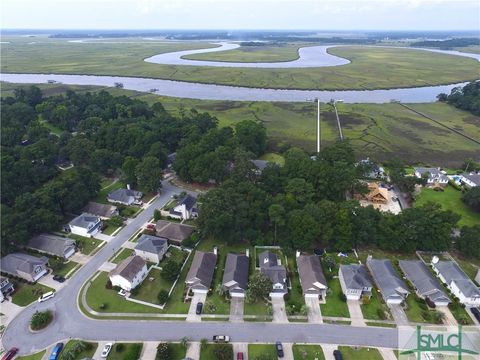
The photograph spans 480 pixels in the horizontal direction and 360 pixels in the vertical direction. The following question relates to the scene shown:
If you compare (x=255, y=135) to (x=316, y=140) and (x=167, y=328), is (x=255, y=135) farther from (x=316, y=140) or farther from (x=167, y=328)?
(x=167, y=328)

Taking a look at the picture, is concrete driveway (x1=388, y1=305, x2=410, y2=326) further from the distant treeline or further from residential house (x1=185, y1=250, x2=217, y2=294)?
the distant treeline

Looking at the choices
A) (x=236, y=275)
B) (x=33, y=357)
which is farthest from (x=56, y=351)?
(x=236, y=275)

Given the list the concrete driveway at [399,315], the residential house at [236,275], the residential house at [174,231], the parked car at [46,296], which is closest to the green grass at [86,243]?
→ the parked car at [46,296]

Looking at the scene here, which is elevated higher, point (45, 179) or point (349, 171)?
point (349, 171)

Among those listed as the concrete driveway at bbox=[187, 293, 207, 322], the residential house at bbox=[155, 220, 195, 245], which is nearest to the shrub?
the concrete driveway at bbox=[187, 293, 207, 322]

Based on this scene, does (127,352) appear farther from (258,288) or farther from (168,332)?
(258,288)

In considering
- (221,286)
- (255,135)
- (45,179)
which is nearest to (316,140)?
(255,135)

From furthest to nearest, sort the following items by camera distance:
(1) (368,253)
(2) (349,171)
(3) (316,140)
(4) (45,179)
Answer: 1. (3) (316,140)
2. (4) (45,179)
3. (2) (349,171)
4. (1) (368,253)
